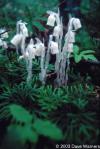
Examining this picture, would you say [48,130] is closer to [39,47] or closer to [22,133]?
[22,133]

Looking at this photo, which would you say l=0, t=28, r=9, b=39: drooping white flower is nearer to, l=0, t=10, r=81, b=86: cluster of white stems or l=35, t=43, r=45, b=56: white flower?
l=0, t=10, r=81, b=86: cluster of white stems

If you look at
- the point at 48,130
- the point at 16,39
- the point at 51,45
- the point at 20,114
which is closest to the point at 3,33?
the point at 16,39

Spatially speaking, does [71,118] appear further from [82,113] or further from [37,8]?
[37,8]

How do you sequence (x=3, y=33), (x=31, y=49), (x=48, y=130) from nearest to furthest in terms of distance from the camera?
1. (x=48, y=130)
2. (x=31, y=49)
3. (x=3, y=33)

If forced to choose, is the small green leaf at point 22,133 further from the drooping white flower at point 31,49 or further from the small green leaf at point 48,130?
the drooping white flower at point 31,49

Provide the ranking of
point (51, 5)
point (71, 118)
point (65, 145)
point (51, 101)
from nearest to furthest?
1. point (65, 145)
2. point (71, 118)
3. point (51, 101)
4. point (51, 5)

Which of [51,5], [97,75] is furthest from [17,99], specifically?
[51,5]

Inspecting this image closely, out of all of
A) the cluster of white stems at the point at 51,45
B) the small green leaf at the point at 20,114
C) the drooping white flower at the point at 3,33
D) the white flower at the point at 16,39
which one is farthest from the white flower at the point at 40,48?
the small green leaf at the point at 20,114

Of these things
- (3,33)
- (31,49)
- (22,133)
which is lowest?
(22,133)

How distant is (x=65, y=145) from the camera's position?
1.45m

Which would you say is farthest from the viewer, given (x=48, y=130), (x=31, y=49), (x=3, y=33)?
(x=3, y=33)

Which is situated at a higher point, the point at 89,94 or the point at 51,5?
the point at 51,5

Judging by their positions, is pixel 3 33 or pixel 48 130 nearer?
pixel 48 130

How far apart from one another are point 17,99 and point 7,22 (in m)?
0.71
